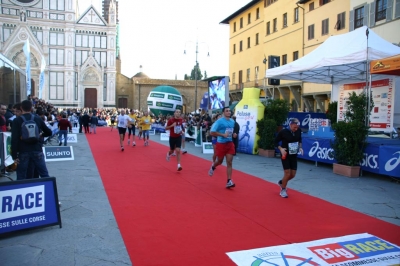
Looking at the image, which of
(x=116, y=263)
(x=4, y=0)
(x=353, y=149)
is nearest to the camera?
(x=116, y=263)

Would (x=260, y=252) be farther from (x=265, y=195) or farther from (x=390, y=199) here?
(x=390, y=199)

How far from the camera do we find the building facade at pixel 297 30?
22531mm

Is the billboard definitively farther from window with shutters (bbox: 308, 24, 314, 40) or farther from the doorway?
the doorway

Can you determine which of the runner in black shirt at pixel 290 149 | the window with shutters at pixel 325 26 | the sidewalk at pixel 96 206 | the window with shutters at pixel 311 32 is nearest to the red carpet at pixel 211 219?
the sidewalk at pixel 96 206

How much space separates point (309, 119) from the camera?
20.5 m

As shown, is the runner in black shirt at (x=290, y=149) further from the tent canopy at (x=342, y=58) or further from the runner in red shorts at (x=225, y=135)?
the tent canopy at (x=342, y=58)

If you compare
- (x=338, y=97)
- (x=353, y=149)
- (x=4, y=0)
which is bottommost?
(x=353, y=149)

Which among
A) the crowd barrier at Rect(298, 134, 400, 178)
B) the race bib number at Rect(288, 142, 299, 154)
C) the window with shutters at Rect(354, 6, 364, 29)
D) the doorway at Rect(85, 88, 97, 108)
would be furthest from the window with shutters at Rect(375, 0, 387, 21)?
the doorway at Rect(85, 88, 97, 108)

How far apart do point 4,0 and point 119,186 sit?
51.9 meters

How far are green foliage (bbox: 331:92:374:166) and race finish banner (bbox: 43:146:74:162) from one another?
9.08 metres

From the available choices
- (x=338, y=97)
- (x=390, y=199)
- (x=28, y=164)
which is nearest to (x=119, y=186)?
(x=28, y=164)

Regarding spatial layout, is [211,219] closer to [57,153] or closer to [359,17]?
[57,153]

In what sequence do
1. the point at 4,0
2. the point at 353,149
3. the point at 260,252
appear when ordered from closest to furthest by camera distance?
the point at 260,252
the point at 353,149
the point at 4,0

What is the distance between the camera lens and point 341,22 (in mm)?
26750
